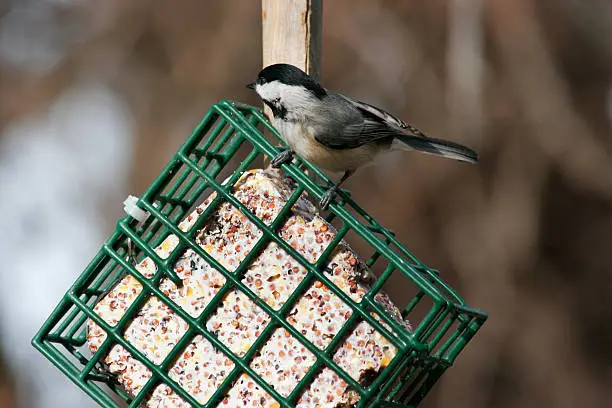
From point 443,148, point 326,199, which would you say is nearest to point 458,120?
point 443,148

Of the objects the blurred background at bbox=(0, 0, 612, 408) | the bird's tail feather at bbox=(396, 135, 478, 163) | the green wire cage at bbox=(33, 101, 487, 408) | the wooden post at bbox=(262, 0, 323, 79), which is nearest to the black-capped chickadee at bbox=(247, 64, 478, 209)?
the bird's tail feather at bbox=(396, 135, 478, 163)

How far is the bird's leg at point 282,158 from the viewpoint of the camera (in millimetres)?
3449

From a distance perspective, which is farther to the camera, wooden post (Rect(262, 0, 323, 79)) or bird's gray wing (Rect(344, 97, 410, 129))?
bird's gray wing (Rect(344, 97, 410, 129))

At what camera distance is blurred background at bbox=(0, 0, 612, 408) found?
23.7 ft

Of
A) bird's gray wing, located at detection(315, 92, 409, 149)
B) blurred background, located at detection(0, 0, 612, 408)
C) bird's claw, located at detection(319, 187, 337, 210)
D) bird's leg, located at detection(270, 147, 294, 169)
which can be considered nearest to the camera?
bird's claw, located at detection(319, 187, 337, 210)

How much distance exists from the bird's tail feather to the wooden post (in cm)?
67

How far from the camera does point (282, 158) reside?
3.48m

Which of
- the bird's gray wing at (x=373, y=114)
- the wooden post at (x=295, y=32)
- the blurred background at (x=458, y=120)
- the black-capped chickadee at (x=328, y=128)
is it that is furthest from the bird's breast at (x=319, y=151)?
the blurred background at (x=458, y=120)

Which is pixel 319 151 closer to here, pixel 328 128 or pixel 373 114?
pixel 328 128

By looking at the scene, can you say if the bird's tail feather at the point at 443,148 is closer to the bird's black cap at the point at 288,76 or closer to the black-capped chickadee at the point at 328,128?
the black-capped chickadee at the point at 328,128

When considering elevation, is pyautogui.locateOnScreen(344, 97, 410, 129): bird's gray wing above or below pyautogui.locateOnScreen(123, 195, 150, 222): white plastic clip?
above

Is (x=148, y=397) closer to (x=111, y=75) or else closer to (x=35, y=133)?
(x=111, y=75)

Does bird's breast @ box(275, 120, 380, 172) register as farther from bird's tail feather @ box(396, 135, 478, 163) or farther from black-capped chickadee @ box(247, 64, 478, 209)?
bird's tail feather @ box(396, 135, 478, 163)

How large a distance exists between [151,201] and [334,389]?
0.96m
